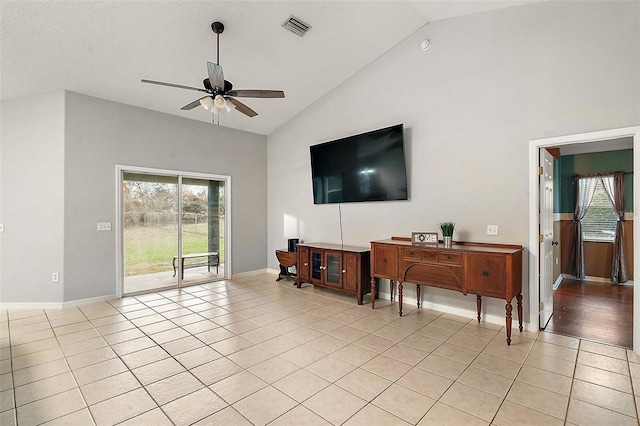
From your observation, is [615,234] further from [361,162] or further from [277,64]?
[277,64]

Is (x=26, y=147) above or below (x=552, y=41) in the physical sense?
below

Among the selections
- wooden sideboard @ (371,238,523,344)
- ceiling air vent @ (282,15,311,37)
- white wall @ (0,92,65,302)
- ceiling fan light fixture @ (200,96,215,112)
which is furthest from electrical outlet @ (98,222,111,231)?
wooden sideboard @ (371,238,523,344)

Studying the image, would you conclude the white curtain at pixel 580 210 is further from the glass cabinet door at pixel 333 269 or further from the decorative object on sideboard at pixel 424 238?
the glass cabinet door at pixel 333 269

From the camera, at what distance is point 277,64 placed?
14.3 feet

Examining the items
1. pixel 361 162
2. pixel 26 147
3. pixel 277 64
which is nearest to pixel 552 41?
pixel 361 162

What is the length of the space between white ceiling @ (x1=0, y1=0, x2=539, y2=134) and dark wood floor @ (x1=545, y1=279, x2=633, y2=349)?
3.62 m

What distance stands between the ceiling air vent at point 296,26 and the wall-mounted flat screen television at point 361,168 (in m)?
1.61

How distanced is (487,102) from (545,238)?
5.63 ft

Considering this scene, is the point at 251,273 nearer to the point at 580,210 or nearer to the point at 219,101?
the point at 219,101

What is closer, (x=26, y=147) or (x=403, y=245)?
(x=403, y=245)

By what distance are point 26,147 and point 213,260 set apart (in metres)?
3.19

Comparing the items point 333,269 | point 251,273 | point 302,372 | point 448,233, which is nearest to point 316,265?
point 333,269

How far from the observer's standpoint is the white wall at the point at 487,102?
2924mm

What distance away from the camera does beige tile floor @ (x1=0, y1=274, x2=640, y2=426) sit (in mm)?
1989
